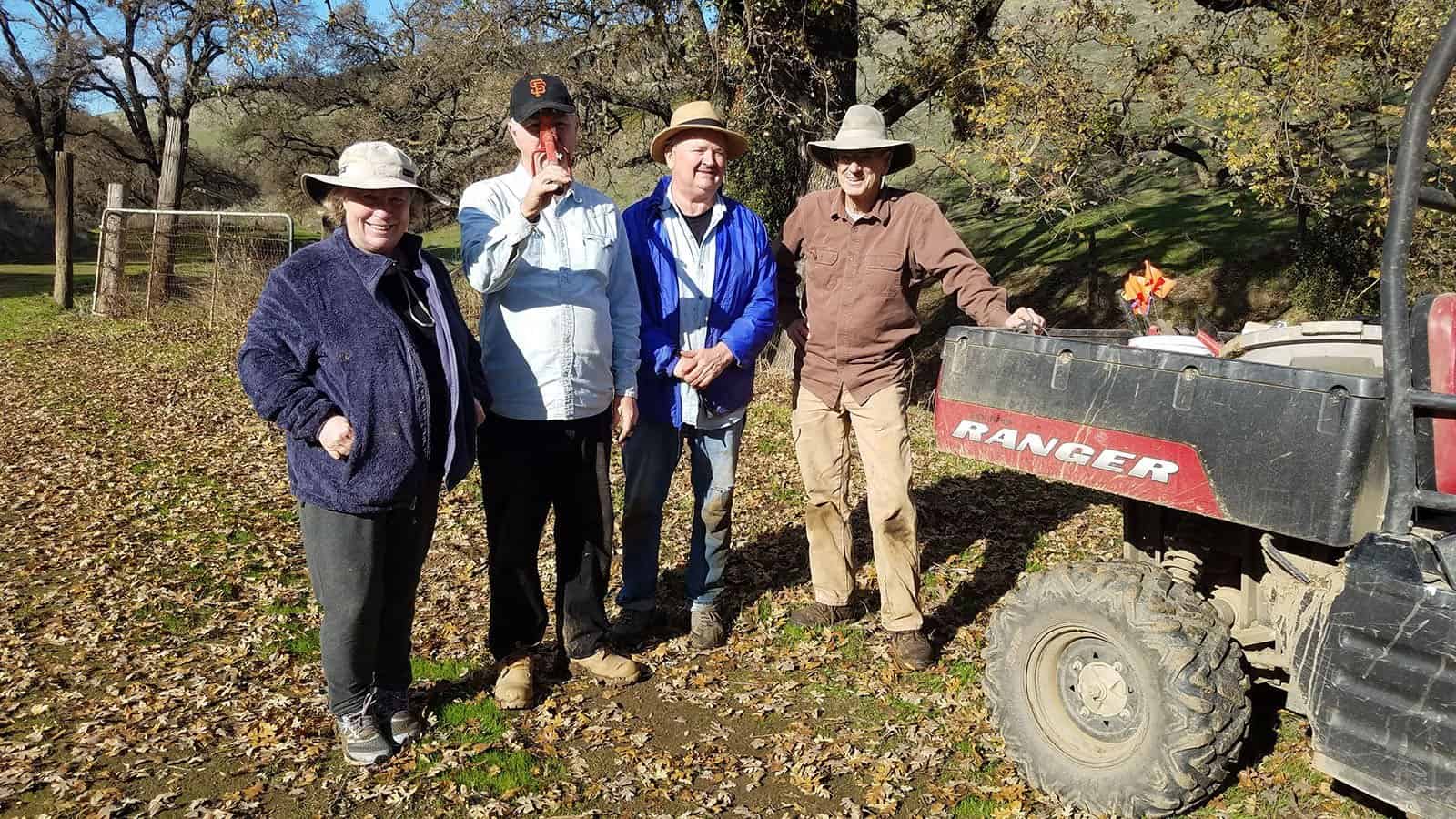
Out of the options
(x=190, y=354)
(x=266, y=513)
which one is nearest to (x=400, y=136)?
(x=190, y=354)

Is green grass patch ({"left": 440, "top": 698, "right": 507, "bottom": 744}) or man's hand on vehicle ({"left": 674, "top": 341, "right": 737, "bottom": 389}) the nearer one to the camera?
green grass patch ({"left": 440, "top": 698, "right": 507, "bottom": 744})

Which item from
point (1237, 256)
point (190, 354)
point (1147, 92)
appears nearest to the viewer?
point (1147, 92)

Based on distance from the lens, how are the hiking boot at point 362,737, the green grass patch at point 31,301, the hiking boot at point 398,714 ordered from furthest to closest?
the green grass patch at point 31,301
the hiking boot at point 398,714
the hiking boot at point 362,737

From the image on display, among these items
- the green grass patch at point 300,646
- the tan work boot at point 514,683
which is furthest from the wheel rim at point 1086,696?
the green grass patch at point 300,646

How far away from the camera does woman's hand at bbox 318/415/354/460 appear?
3348 millimetres

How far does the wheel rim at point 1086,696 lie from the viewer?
11.2 ft

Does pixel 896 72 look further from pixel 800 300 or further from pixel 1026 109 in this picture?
pixel 800 300

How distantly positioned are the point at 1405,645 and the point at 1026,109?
7.26 meters

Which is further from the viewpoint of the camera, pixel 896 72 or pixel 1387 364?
pixel 896 72

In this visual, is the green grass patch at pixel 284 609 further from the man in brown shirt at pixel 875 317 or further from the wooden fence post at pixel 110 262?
the wooden fence post at pixel 110 262

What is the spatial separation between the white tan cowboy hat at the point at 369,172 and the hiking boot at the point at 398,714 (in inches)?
73.0

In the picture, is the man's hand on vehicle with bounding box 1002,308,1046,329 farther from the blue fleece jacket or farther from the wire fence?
the wire fence

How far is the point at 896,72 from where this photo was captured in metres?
11.5

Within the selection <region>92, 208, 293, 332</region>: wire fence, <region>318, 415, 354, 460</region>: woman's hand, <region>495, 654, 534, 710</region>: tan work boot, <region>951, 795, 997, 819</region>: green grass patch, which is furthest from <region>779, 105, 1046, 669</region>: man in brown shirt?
<region>92, 208, 293, 332</region>: wire fence
